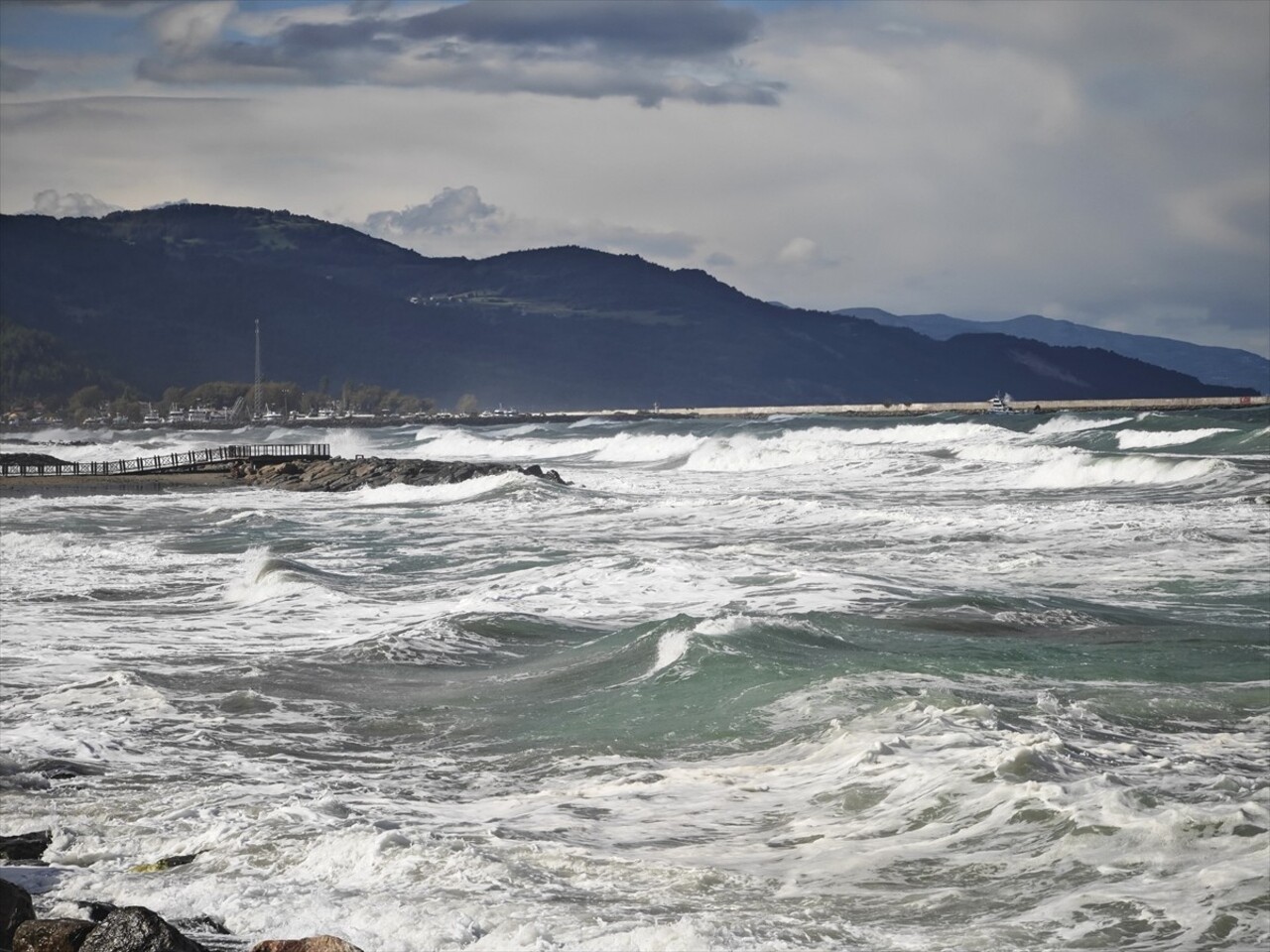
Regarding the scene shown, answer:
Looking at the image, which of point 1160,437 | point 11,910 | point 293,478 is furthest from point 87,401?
point 11,910

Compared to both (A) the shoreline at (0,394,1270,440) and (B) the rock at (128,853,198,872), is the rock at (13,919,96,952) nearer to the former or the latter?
(B) the rock at (128,853,198,872)

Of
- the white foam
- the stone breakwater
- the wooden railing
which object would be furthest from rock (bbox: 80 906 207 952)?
the white foam

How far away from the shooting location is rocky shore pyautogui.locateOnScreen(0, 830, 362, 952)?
6641mm

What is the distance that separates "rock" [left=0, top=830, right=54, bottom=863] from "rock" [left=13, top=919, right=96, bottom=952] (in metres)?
2.09

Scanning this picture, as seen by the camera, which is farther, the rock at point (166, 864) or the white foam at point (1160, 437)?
the white foam at point (1160, 437)

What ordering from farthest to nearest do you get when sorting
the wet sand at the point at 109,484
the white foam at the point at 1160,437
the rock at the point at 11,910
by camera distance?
the white foam at the point at 1160,437 < the wet sand at the point at 109,484 < the rock at the point at 11,910

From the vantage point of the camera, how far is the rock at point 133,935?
661cm

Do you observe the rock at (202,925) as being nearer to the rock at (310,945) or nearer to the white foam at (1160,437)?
the rock at (310,945)

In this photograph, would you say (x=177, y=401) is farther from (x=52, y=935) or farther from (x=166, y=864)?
(x=52, y=935)

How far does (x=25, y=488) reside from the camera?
→ 51500 millimetres

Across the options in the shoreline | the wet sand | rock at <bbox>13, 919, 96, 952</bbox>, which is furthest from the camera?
the shoreline

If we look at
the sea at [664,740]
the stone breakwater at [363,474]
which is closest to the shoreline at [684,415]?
the stone breakwater at [363,474]

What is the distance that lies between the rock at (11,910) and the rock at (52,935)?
6.4 inches

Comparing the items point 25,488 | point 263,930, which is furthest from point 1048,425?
point 263,930
